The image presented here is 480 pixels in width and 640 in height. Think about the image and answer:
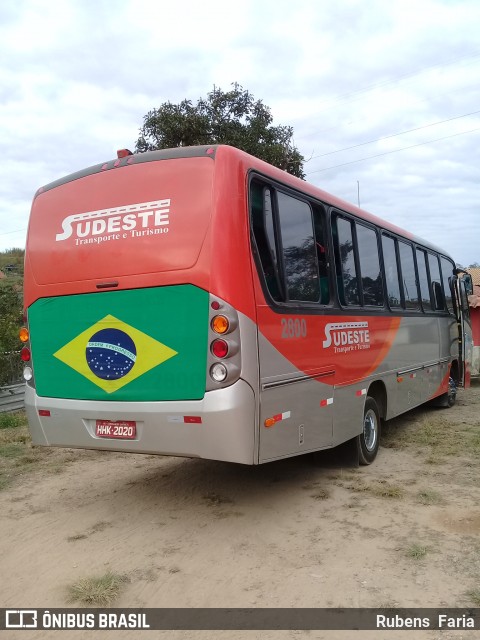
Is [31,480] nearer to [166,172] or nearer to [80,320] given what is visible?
[80,320]

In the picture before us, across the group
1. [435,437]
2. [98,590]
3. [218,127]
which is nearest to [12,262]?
[218,127]

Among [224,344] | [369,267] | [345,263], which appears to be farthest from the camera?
[369,267]

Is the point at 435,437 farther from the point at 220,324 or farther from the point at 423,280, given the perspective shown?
the point at 220,324

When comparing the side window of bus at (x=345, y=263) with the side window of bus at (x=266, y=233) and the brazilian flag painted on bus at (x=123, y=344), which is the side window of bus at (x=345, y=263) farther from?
the brazilian flag painted on bus at (x=123, y=344)

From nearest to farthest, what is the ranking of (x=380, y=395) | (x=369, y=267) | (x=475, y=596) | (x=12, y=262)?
(x=475, y=596)
(x=369, y=267)
(x=380, y=395)
(x=12, y=262)

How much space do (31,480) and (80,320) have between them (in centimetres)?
265

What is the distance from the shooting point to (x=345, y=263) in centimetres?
651

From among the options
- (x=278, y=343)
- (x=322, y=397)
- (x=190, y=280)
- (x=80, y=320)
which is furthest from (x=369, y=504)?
(x=80, y=320)

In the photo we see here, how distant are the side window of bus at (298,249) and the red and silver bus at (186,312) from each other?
19mm

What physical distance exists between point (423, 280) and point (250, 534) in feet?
20.0

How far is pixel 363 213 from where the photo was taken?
7.29m

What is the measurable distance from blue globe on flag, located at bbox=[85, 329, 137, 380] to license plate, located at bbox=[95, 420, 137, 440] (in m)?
0.38

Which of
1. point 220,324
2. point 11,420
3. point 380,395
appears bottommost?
point 11,420

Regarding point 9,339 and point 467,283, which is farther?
point 467,283
